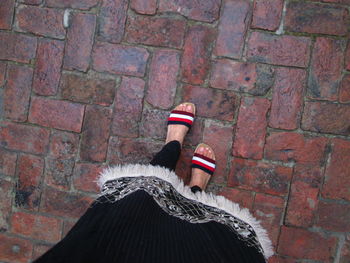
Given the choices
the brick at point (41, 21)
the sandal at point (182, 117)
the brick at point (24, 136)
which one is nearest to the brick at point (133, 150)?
the sandal at point (182, 117)

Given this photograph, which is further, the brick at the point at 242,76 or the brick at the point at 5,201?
the brick at the point at 5,201

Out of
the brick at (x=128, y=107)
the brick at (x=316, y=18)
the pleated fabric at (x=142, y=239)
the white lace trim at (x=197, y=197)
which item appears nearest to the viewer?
the pleated fabric at (x=142, y=239)

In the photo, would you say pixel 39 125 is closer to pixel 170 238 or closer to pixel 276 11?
pixel 170 238

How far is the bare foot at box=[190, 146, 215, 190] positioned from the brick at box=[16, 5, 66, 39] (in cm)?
90

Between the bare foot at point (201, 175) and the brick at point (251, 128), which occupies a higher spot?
the brick at point (251, 128)

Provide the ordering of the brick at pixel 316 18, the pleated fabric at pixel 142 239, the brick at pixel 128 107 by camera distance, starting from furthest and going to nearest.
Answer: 1. the brick at pixel 128 107
2. the brick at pixel 316 18
3. the pleated fabric at pixel 142 239

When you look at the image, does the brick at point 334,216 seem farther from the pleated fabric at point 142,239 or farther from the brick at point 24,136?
the brick at point 24,136

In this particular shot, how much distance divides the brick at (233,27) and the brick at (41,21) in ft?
2.58

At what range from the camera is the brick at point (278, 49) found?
140 cm

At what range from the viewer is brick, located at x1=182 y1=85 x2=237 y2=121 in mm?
1443

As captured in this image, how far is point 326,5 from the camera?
1383 mm

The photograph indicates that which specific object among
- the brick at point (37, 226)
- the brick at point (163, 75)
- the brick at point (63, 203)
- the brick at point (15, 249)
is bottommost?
the brick at point (15, 249)

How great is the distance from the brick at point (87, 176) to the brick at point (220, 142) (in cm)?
56

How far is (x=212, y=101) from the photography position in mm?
1453
